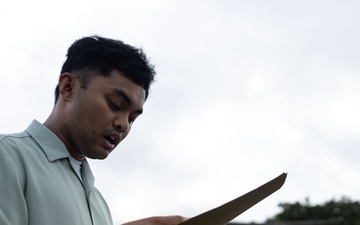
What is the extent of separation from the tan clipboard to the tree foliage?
17367 mm

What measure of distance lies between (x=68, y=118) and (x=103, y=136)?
130 millimetres

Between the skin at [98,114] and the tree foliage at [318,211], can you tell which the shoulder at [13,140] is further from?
the tree foliage at [318,211]

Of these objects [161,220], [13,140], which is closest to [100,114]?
[13,140]

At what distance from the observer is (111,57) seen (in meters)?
2.34

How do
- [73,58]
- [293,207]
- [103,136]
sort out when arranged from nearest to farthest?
[103,136]
[73,58]
[293,207]

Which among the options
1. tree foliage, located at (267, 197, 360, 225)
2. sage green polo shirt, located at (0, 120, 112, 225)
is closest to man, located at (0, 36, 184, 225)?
sage green polo shirt, located at (0, 120, 112, 225)

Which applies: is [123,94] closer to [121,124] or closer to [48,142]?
[121,124]

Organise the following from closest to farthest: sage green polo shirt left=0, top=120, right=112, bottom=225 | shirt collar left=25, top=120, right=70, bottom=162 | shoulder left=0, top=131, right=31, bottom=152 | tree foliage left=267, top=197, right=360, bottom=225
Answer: sage green polo shirt left=0, top=120, right=112, bottom=225
shoulder left=0, top=131, right=31, bottom=152
shirt collar left=25, top=120, right=70, bottom=162
tree foliage left=267, top=197, right=360, bottom=225

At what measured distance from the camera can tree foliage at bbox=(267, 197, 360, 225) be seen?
63.4ft

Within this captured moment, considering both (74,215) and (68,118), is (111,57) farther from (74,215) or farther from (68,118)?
(74,215)

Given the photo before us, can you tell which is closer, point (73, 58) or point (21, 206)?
point (21, 206)

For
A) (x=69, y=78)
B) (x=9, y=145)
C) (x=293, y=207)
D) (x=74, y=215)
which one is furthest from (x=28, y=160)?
(x=293, y=207)

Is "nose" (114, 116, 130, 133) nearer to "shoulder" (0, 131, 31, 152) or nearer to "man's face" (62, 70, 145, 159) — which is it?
"man's face" (62, 70, 145, 159)

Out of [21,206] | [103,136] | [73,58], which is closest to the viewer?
[21,206]
